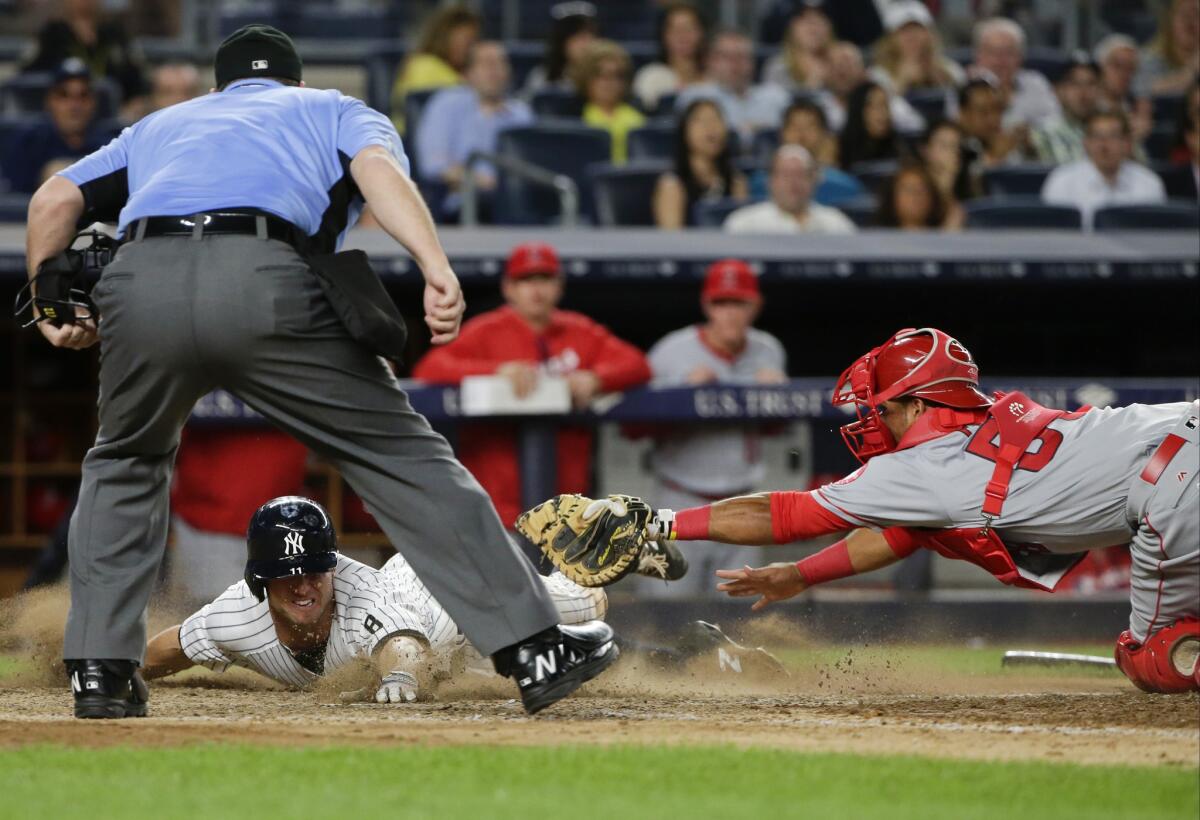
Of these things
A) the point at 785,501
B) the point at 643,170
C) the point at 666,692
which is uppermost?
the point at 643,170

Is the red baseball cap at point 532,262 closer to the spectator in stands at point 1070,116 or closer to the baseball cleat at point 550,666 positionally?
the baseball cleat at point 550,666

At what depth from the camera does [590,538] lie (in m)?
4.65

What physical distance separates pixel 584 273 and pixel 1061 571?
13.3 feet

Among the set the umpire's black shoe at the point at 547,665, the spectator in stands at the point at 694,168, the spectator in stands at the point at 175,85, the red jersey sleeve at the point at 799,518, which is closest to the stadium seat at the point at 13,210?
A: the spectator in stands at the point at 175,85

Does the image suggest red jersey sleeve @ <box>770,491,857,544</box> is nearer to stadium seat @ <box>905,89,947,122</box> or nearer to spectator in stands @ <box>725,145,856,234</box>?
spectator in stands @ <box>725,145,856,234</box>

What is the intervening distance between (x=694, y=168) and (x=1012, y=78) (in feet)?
10.4

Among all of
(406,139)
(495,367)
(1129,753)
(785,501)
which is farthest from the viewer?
(406,139)

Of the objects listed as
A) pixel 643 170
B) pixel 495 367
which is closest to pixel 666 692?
pixel 495 367

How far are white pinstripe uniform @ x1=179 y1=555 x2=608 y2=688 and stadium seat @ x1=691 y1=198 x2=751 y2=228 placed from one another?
433 cm

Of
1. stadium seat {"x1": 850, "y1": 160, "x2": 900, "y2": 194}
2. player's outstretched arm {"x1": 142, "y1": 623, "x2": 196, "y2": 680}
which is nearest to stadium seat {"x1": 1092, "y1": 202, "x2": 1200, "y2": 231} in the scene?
stadium seat {"x1": 850, "y1": 160, "x2": 900, "y2": 194}

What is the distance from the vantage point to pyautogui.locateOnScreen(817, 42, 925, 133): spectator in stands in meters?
10.8

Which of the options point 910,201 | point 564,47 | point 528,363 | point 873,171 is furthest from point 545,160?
point 528,363

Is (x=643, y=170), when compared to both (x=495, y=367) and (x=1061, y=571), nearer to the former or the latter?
(x=495, y=367)

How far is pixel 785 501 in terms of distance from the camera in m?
4.62
